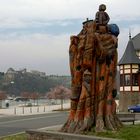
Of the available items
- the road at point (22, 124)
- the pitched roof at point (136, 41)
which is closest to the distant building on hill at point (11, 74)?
the pitched roof at point (136, 41)

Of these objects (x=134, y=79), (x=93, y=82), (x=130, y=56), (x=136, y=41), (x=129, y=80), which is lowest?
(x=93, y=82)

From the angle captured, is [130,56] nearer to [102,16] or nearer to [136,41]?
[136,41]

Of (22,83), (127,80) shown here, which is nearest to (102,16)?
(127,80)

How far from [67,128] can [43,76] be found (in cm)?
12436

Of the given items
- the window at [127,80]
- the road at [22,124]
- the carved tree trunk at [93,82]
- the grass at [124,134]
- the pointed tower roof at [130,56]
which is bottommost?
the road at [22,124]

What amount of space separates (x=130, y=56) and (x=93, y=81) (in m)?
38.6

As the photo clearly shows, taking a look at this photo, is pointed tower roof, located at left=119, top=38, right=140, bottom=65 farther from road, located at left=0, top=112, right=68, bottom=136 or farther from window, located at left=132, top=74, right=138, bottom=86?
road, located at left=0, top=112, right=68, bottom=136

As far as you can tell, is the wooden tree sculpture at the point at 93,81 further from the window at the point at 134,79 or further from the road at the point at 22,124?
the window at the point at 134,79

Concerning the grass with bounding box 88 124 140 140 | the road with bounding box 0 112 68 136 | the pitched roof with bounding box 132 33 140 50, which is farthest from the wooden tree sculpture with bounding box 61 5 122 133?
the pitched roof with bounding box 132 33 140 50

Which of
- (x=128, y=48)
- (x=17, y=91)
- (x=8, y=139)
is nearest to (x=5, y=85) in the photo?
(x=17, y=91)

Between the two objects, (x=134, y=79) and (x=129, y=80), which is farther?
(x=129, y=80)

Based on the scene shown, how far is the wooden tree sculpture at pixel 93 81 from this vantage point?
1752 centimetres

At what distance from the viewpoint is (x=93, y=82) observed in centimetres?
1770

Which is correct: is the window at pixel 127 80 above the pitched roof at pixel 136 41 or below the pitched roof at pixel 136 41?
below
